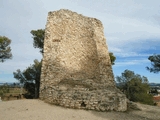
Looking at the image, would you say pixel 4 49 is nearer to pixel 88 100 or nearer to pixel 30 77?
pixel 30 77

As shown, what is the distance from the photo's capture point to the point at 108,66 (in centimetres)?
1377

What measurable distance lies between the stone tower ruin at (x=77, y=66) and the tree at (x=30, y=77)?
9.03 m

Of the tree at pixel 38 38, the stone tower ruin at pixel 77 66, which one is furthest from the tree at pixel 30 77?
the stone tower ruin at pixel 77 66

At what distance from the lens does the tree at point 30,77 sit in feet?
68.7

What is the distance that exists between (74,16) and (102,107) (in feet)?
24.5

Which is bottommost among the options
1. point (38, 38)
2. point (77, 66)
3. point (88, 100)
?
Result: point (88, 100)

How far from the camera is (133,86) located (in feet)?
91.4

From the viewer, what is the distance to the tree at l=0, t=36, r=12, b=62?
20.6 m

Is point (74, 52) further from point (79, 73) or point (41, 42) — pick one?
point (41, 42)

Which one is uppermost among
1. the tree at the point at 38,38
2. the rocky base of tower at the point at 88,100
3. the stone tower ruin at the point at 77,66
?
the tree at the point at 38,38

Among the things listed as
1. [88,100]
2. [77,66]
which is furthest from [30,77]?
[88,100]

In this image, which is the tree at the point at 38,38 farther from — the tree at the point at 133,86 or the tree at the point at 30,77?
the tree at the point at 133,86

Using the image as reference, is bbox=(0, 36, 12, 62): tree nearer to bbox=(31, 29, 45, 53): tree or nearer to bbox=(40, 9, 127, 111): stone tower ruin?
bbox=(31, 29, 45, 53): tree

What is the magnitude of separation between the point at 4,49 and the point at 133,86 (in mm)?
18657
